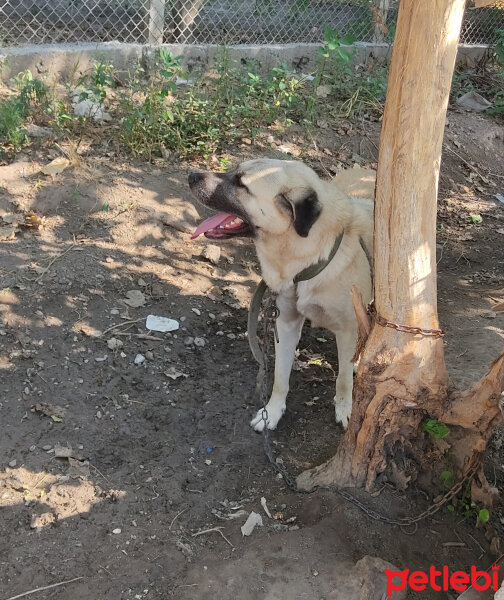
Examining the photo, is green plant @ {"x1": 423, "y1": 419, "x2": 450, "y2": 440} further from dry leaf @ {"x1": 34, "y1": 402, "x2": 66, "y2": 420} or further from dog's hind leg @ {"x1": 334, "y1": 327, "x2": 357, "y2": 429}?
dry leaf @ {"x1": 34, "y1": 402, "x2": 66, "y2": 420}

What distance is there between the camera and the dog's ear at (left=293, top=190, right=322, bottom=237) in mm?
3025

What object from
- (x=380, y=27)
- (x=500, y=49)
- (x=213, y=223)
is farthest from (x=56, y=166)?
(x=500, y=49)

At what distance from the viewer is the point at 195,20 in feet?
24.9

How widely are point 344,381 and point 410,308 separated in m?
1.14

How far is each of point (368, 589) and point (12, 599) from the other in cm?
139

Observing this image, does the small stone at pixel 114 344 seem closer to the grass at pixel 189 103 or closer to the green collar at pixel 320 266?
the green collar at pixel 320 266

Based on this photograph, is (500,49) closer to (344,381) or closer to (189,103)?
(189,103)

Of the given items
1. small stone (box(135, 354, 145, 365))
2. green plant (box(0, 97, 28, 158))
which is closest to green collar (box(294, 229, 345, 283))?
small stone (box(135, 354, 145, 365))

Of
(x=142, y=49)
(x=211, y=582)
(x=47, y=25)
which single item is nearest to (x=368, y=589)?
(x=211, y=582)

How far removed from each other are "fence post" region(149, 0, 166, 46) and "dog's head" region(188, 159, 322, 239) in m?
3.87

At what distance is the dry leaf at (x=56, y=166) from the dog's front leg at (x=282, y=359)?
2563mm

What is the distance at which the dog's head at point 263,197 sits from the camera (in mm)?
3053

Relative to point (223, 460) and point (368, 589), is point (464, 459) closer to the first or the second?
point (368, 589)

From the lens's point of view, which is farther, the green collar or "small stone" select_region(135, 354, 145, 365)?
"small stone" select_region(135, 354, 145, 365)
